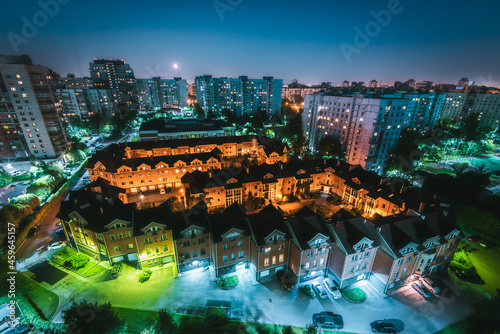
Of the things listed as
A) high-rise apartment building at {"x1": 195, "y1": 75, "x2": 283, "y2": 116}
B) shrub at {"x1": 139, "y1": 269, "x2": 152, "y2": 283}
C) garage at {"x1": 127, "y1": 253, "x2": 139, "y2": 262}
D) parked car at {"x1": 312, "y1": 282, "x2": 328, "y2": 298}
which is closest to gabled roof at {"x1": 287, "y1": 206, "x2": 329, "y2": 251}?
parked car at {"x1": 312, "y1": 282, "x2": 328, "y2": 298}

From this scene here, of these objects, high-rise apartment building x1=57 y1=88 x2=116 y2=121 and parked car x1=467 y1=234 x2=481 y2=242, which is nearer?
parked car x1=467 y1=234 x2=481 y2=242

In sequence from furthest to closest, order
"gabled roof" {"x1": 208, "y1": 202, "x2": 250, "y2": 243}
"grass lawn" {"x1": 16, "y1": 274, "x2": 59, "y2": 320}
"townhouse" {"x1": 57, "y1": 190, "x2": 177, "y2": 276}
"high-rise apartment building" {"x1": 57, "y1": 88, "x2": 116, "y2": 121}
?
"high-rise apartment building" {"x1": 57, "y1": 88, "x2": 116, "y2": 121}, "townhouse" {"x1": 57, "y1": 190, "x2": 177, "y2": 276}, "gabled roof" {"x1": 208, "y1": 202, "x2": 250, "y2": 243}, "grass lawn" {"x1": 16, "y1": 274, "x2": 59, "y2": 320}

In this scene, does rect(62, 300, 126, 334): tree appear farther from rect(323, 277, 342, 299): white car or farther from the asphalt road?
rect(323, 277, 342, 299): white car

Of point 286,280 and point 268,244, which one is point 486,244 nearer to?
point 286,280

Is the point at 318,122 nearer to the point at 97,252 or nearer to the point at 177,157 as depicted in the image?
the point at 177,157

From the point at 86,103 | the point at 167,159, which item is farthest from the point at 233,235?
the point at 86,103

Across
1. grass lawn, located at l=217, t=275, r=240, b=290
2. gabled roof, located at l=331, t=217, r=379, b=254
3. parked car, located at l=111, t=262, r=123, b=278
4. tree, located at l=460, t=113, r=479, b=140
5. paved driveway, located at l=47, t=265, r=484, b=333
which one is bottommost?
paved driveway, located at l=47, t=265, r=484, b=333

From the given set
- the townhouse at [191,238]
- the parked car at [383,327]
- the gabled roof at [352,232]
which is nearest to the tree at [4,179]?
the townhouse at [191,238]
